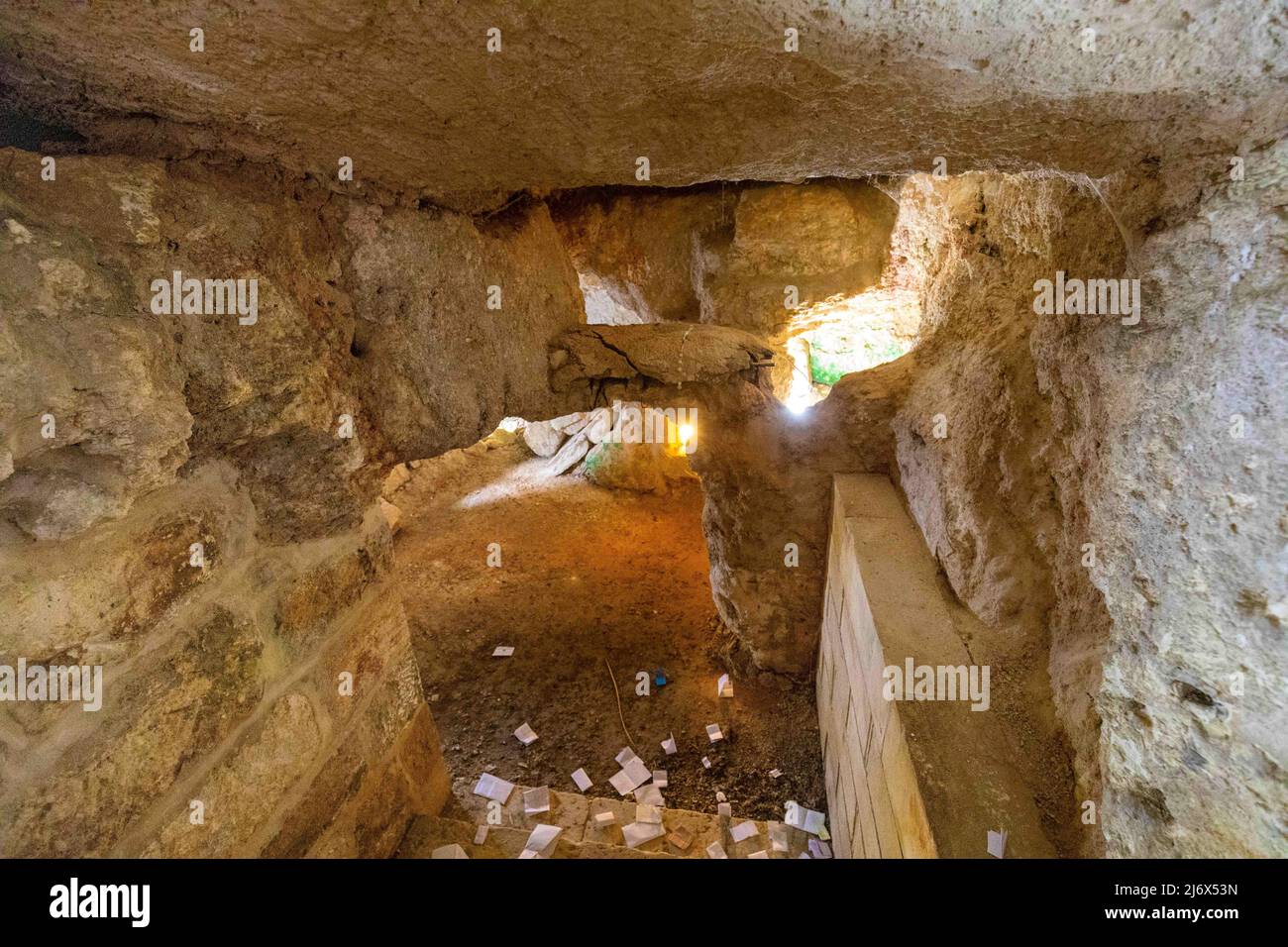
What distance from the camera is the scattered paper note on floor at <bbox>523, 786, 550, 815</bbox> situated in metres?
3.16

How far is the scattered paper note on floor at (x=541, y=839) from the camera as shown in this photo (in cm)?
239

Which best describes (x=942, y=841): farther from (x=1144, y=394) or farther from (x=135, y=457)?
(x=135, y=457)

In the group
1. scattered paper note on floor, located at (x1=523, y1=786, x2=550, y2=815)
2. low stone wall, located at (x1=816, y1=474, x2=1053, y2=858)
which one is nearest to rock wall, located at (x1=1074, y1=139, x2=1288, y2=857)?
low stone wall, located at (x1=816, y1=474, x2=1053, y2=858)

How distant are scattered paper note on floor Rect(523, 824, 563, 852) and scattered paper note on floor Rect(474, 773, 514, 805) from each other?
794 mm

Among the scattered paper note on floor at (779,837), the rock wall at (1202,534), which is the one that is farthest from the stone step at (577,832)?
the rock wall at (1202,534)

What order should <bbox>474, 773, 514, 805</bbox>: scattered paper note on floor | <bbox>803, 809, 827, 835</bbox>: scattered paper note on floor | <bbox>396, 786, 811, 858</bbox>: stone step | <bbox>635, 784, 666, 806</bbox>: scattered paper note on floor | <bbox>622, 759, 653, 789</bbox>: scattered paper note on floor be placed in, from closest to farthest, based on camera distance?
<bbox>396, 786, 811, 858</bbox>: stone step < <bbox>803, 809, 827, 835</bbox>: scattered paper note on floor < <bbox>474, 773, 514, 805</bbox>: scattered paper note on floor < <bbox>635, 784, 666, 806</bbox>: scattered paper note on floor < <bbox>622, 759, 653, 789</bbox>: scattered paper note on floor

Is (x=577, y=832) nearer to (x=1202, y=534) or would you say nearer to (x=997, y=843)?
(x=997, y=843)

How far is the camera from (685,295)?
5777mm

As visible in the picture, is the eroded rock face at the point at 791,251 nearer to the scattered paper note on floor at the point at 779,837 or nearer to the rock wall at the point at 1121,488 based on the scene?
the rock wall at the point at 1121,488

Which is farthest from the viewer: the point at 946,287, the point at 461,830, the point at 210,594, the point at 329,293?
the point at 946,287

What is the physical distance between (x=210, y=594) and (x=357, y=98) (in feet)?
3.99

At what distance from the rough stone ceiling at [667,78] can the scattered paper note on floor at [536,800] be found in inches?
119

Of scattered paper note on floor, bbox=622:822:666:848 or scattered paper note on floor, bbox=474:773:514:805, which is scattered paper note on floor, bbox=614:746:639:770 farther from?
scattered paper note on floor, bbox=622:822:666:848

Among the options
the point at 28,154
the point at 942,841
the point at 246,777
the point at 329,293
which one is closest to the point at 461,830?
the point at 246,777
